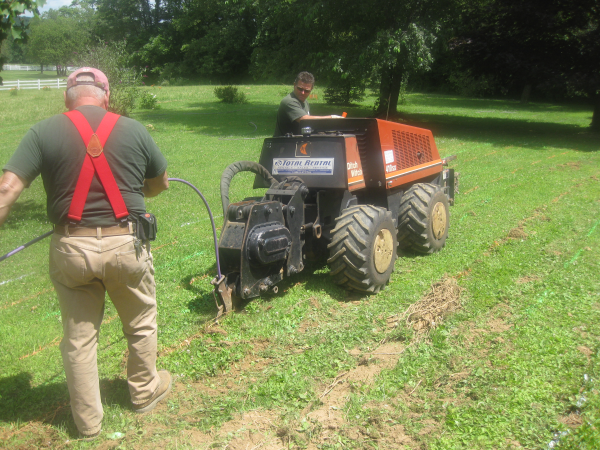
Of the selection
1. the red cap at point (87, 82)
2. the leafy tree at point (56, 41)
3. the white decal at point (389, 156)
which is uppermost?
the leafy tree at point (56, 41)

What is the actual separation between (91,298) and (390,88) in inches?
813

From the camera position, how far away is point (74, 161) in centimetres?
285

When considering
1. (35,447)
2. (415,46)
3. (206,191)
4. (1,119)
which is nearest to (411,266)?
(35,447)

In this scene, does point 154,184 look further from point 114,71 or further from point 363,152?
point 114,71

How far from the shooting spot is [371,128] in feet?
18.3

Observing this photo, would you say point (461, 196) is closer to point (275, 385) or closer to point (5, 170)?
point (275, 385)

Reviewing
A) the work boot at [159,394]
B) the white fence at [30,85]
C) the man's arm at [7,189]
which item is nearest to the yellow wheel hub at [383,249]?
the work boot at [159,394]

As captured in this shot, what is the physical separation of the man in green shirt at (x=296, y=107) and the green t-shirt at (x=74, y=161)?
9.63 feet

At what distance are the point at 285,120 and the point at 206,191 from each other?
4709 millimetres

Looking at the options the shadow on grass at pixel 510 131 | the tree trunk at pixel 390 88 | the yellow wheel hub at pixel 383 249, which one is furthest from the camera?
the tree trunk at pixel 390 88

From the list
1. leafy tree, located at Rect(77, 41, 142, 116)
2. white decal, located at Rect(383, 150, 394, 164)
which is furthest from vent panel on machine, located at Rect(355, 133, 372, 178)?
leafy tree, located at Rect(77, 41, 142, 116)

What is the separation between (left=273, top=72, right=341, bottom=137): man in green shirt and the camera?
19.0ft

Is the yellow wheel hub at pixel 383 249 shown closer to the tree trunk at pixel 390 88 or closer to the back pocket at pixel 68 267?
the back pocket at pixel 68 267

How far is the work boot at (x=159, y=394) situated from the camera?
11.2 feet
